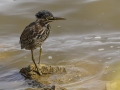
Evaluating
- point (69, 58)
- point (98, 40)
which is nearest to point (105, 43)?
point (98, 40)

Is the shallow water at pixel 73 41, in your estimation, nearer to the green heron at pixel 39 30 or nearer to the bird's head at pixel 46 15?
the green heron at pixel 39 30

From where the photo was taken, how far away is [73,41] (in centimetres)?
851

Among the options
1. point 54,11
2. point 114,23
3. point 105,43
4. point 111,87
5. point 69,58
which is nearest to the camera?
point 111,87

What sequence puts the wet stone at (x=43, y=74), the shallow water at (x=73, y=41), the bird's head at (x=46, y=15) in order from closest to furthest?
the bird's head at (x=46, y=15)
the wet stone at (x=43, y=74)
the shallow water at (x=73, y=41)

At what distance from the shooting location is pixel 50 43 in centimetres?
848

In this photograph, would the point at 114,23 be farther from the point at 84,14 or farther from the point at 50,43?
the point at 50,43

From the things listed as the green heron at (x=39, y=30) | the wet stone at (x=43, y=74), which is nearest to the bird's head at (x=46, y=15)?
the green heron at (x=39, y=30)

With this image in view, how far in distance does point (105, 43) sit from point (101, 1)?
89.9 inches

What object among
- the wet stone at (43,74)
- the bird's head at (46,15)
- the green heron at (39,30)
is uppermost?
the bird's head at (46,15)

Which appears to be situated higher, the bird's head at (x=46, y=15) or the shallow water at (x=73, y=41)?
the bird's head at (x=46, y=15)

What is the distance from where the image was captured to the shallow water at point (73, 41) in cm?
679

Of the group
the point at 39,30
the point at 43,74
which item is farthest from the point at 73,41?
the point at 39,30

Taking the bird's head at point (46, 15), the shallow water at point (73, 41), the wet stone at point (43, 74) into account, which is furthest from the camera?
the shallow water at point (73, 41)

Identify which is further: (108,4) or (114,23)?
(108,4)
